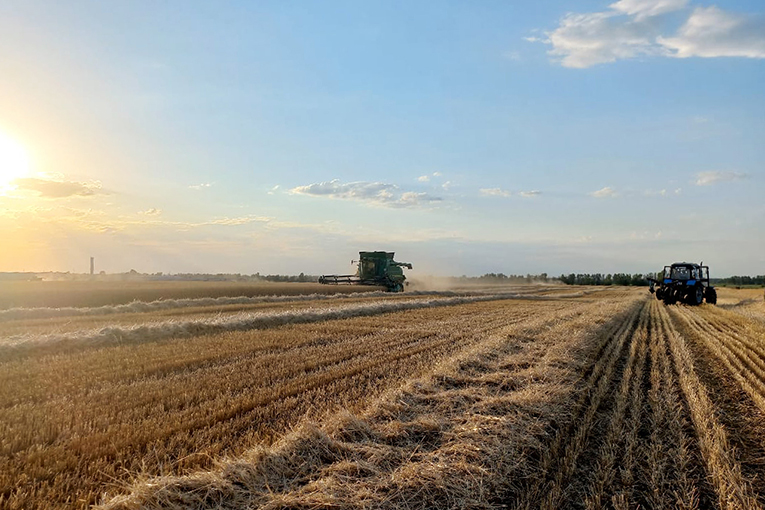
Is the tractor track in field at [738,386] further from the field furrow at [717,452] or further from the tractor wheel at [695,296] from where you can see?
the tractor wheel at [695,296]

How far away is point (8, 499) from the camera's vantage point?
12.6 ft

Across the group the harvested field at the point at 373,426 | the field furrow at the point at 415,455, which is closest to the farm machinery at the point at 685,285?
the harvested field at the point at 373,426

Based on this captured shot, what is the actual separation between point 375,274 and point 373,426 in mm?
34192

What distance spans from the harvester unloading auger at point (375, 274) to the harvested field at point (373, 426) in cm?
2812

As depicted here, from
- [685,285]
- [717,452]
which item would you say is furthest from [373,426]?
[685,285]

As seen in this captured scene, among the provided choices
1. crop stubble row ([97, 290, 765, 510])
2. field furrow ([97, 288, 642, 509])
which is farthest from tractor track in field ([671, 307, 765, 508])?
field furrow ([97, 288, 642, 509])

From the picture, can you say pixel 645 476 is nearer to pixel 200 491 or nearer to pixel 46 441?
pixel 200 491

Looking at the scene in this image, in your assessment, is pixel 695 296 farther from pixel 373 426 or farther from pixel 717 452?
pixel 373 426

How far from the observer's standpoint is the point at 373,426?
5406 millimetres

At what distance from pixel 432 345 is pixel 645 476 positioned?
22.8 feet

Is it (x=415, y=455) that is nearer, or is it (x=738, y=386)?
(x=415, y=455)

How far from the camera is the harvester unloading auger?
3941 cm

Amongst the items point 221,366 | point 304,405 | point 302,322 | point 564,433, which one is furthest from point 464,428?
point 302,322

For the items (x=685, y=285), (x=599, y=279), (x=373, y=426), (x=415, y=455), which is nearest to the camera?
(x=415, y=455)
